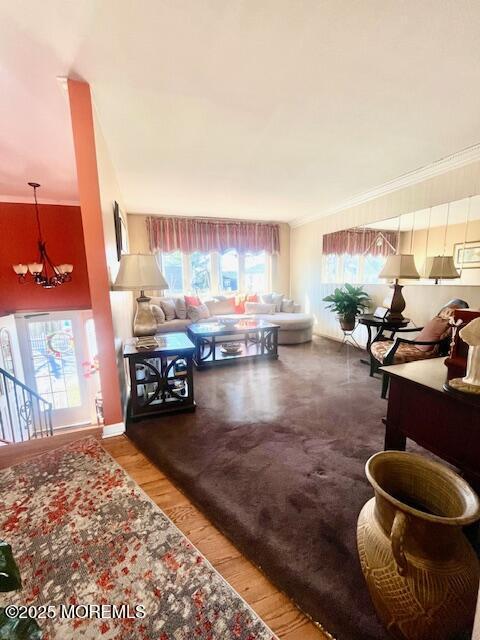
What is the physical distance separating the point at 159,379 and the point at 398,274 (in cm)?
277

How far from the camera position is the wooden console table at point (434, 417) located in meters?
1.04

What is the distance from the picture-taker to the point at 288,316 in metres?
5.19

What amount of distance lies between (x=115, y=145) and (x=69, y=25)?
1323 mm

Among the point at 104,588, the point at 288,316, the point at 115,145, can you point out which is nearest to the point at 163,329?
the point at 288,316

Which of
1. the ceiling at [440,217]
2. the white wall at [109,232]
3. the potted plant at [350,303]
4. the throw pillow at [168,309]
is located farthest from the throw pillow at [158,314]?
the ceiling at [440,217]

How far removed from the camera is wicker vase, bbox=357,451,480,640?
782mm

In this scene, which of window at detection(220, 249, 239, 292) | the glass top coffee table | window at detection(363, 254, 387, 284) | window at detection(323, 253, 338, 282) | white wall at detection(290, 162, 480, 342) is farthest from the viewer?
window at detection(220, 249, 239, 292)

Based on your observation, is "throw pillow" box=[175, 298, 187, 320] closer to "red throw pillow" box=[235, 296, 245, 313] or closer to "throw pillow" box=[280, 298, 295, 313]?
"red throw pillow" box=[235, 296, 245, 313]

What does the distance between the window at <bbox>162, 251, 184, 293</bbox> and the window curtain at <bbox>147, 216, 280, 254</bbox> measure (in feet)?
0.69

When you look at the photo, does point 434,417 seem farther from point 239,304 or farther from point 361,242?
point 239,304

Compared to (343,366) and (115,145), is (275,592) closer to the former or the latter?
(343,366)

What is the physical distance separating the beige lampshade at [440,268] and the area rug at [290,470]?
144 centimetres

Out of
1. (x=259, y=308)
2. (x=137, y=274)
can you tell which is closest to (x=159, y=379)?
(x=137, y=274)

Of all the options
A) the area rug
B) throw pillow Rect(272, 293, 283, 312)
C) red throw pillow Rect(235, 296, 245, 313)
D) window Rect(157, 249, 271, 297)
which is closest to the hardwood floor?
the area rug
